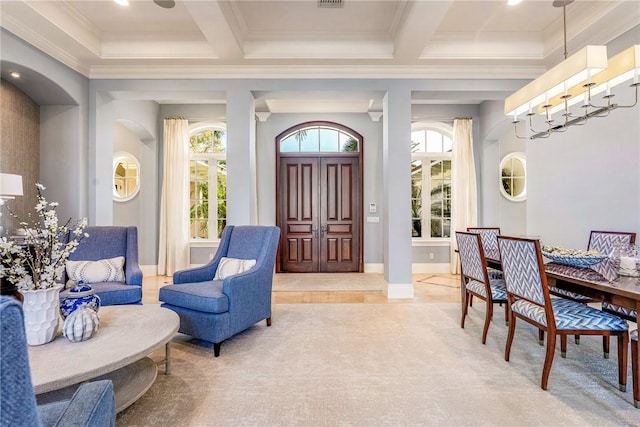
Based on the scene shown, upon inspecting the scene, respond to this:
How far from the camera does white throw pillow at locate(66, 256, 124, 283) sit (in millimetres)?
3168

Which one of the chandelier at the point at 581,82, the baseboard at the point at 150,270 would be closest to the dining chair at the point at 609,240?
the chandelier at the point at 581,82

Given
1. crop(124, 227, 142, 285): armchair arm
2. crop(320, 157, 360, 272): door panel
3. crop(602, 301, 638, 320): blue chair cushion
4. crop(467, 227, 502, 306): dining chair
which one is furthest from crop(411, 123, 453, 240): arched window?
crop(124, 227, 142, 285): armchair arm

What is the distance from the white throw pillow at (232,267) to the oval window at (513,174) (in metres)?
5.26

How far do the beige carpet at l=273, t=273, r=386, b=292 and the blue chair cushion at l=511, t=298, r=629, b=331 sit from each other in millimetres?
2600

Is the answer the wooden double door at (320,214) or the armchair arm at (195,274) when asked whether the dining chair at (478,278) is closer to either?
the armchair arm at (195,274)

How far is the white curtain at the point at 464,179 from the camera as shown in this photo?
6.15 m

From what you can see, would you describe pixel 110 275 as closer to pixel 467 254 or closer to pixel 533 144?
pixel 467 254

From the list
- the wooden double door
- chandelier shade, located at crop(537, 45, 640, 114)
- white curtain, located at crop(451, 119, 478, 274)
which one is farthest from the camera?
the wooden double door

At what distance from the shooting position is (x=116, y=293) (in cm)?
293

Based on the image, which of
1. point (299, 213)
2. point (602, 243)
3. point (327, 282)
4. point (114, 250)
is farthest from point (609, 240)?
point (114, 250)

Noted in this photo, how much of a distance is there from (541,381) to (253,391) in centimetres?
184

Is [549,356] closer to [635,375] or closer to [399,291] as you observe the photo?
[635,375]

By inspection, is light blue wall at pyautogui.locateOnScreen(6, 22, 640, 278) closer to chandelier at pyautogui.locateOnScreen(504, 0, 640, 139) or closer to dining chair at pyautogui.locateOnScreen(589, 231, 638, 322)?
dining chair at pyautogui.locateOnScreen(589, 231, 638, 322)

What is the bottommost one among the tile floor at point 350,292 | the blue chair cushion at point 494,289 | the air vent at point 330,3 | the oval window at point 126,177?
the tile floor at point 350,292
